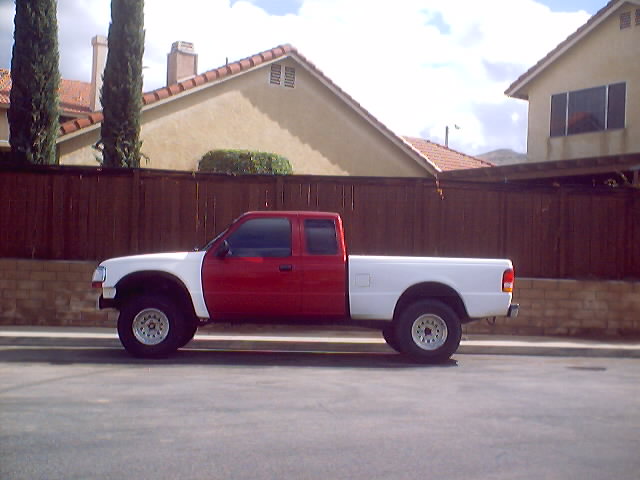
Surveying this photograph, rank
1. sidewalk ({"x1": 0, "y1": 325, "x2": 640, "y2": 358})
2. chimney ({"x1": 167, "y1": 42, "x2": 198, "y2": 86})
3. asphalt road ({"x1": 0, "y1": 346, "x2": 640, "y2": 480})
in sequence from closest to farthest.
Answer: asphalt road ({"x1": 0, "y1": 346, "x2": 640, "y2": 480})
sidewalk ({"x1": 0, "y1": 325, "x2": 640, "y2": 358})
chimney ({"x1": 167, "y1": 42, "x2": 198, "y2": 86})

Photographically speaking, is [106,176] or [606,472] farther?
[106,176]

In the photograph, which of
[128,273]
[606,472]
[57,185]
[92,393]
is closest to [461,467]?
[606,472]

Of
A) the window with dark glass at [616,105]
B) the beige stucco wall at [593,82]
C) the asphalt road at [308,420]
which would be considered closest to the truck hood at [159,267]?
the asphalt road at [308,420]

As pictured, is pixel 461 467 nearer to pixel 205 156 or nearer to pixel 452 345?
pixel 452 345

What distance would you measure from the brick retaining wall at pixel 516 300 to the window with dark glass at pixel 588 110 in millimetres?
10101

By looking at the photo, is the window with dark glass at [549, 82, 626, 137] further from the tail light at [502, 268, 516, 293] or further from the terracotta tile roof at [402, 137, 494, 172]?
the tail light at [502, 268, 516, 293]

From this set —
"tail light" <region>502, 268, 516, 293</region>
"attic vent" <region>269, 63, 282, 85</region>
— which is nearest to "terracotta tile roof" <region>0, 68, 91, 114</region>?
"attic vent" <region>269, 63, 282, 85</region>

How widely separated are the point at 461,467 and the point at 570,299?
375 inches

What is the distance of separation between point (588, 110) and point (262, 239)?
1617 centimetres

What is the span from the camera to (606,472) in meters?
5.94

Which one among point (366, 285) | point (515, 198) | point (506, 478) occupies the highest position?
point (515, 198)

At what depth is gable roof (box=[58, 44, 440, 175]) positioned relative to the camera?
21453 millimetres

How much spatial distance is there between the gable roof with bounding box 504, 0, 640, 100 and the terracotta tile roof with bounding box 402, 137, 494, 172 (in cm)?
375

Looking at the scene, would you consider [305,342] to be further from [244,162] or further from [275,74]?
[275,74]
